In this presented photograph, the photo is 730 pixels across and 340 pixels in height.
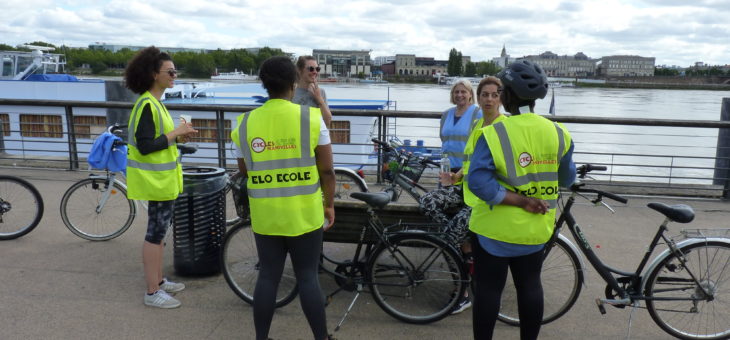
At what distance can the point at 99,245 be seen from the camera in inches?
200

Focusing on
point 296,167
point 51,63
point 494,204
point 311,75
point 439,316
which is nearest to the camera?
point 494,204

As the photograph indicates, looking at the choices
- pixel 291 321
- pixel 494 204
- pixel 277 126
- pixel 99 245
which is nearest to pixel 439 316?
pixel 291 321

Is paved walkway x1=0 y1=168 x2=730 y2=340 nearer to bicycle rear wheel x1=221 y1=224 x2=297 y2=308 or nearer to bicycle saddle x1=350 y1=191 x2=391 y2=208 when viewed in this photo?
bicycle rear wheel x1=221 y1=224 x2=297 y2=308

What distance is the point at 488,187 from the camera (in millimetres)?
2455

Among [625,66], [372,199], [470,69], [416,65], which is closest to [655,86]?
[625,66]

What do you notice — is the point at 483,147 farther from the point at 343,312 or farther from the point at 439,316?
the point at 343,312

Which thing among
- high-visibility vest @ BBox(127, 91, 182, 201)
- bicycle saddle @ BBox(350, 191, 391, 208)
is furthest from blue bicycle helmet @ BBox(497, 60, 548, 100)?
high-visibility vest @ BBox(127, 91, 182, 201)

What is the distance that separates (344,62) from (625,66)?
4223 centimetres

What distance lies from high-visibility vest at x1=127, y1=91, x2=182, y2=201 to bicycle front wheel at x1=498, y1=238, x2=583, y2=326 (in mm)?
2347

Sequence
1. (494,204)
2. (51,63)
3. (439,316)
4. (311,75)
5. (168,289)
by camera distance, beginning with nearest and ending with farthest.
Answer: (494,204) → (439,316) → (168,289) → (311,75) → (51,63)

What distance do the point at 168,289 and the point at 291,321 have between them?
3.43 ft

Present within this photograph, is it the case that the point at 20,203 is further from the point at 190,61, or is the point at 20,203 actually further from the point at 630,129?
the point at 190,61

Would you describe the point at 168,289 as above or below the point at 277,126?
below

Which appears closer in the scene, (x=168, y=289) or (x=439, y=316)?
(x=439, y=316)
